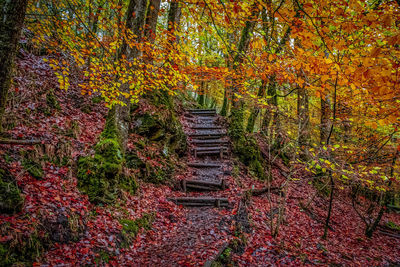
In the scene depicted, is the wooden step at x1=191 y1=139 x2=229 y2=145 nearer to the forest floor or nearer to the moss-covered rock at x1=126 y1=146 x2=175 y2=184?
the forest floor

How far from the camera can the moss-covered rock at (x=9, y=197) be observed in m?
3.45

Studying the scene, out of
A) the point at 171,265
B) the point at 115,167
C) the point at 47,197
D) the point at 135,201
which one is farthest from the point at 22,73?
the point at 171,265

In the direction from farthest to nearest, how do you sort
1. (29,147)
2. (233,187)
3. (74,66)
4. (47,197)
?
(74,66), (233,187), (29,147), (47,197)

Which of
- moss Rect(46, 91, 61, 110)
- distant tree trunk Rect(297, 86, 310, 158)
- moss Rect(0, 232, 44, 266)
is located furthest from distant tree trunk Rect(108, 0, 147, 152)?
distant tree trunk Rect(297, 86, 310, 158)

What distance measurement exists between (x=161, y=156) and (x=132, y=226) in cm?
364

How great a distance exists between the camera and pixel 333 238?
780 centimetres

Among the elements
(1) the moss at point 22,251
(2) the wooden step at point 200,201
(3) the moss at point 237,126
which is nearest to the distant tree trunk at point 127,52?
(2) the wooden step at point 200,201

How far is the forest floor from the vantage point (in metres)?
3.92

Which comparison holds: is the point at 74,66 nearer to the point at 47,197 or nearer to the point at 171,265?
the point at 47,197

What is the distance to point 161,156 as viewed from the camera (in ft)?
28.2

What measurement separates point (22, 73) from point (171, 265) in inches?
301

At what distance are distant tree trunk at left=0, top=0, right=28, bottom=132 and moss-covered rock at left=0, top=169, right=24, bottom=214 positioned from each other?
1580 mm

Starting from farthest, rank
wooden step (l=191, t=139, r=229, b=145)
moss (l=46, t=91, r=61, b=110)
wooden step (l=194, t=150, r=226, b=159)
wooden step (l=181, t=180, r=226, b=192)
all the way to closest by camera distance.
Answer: wooden step (l=191, t=139, r=229, b=145) < wooden step (l=194, t=150, r=226, b=159) < wooden step (l=181, t=180, r=226, b=192) < moss (l=46, t=91, r=61, b=110)

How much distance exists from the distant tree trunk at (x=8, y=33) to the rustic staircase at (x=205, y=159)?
562cm
